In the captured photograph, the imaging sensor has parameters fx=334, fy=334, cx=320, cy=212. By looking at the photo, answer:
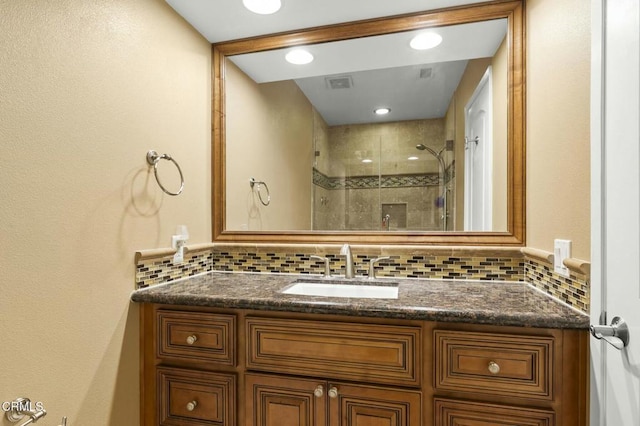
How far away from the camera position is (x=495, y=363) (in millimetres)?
1017

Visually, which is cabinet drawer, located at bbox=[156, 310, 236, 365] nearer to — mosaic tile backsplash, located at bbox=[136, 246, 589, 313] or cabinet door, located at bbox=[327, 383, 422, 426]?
mosaic tile backsplash, located at bbox=[136, 246, 589, 313]

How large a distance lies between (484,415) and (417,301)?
38 cm

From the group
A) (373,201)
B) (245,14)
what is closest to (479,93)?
(373,201)

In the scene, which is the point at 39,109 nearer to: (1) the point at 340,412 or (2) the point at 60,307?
(2) the point at 60,307

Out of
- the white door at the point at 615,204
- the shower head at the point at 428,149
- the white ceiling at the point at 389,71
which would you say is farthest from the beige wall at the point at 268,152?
the white door at the point at 615,204

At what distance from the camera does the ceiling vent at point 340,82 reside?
1.74 metres

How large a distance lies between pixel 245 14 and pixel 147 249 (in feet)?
3.97

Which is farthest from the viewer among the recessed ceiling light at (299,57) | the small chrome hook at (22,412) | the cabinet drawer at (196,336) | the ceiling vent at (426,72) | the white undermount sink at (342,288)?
the recessed ceiling light at (299,57)

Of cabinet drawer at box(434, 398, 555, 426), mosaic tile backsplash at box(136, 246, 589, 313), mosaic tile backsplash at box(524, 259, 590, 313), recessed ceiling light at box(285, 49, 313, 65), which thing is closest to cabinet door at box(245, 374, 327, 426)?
cabinet drawer at box(434, 398, 555, 426)

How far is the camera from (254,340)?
47.9 inches

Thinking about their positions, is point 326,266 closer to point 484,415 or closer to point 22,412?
point 484,415

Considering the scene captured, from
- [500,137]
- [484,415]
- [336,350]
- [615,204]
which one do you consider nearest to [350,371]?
[336,350]

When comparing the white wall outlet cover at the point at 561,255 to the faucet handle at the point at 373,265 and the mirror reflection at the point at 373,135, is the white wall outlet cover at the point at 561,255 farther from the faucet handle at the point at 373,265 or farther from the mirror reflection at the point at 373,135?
the faucet handle at the point at 373,265

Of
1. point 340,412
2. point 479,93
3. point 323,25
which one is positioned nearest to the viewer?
point 340,412
